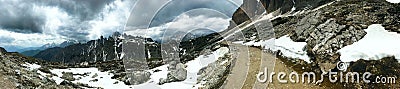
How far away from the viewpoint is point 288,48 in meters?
47.6

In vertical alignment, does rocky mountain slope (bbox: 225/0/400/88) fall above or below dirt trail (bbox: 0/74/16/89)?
above

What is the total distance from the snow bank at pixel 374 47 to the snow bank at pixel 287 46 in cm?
455

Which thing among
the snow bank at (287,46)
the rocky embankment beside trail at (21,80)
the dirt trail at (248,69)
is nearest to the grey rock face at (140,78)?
the rocky embankment beside trail at (21,80)

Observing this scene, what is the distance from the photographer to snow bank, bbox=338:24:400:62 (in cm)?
3619

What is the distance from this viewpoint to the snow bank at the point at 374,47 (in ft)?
119

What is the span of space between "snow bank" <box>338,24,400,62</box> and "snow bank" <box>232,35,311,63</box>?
455 centimetres

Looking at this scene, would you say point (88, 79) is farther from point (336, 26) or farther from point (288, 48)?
point (336, 26)

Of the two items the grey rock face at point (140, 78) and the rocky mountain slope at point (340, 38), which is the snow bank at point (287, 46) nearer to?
the rocky mountain slope at point (340, 38)

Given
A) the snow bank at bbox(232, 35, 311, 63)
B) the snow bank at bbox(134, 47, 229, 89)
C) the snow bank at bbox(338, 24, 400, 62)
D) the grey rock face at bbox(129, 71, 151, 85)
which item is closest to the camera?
the snow bank at bbox(338, 24, 400, 62)

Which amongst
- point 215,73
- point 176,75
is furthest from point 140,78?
point 215,73

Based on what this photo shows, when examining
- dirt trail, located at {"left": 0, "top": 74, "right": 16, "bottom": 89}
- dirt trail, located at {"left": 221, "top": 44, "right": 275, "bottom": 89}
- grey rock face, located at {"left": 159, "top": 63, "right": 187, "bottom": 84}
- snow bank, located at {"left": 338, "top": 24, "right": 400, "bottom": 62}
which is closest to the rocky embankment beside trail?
dirt trail, located at {"left": 0, "top": 74, "right": 16, "bottom": 89}

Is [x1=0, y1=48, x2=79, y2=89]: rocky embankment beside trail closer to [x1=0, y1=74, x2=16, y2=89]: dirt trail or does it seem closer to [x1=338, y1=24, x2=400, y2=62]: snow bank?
[x1=0, y1=74, x2=16, y2=89]: dirt trail

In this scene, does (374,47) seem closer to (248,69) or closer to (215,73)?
(248,69)

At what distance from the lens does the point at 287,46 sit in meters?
49.1
